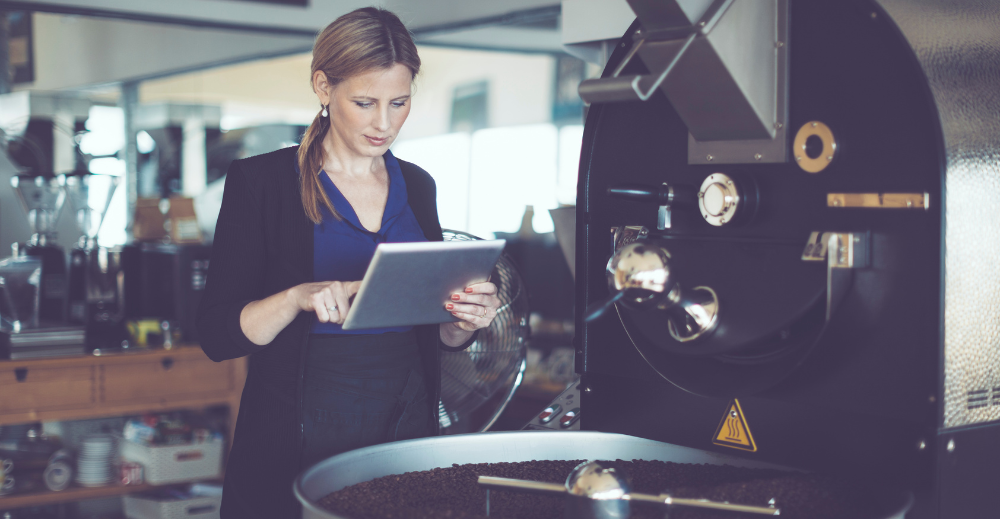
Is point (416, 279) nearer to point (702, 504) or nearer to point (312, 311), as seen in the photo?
point (312, 311)

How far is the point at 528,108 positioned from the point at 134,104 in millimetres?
2097

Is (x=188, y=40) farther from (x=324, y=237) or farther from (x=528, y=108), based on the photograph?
(x=324, y=237)

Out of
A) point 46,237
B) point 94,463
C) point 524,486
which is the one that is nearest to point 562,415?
point 524,486

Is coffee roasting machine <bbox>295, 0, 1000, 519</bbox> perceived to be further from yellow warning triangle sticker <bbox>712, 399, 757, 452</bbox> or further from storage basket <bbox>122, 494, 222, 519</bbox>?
storage basket <bbox>122, 494, 222, 519</bbox>

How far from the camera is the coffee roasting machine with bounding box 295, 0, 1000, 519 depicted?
854 millimetres

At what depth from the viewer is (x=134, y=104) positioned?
410 cm

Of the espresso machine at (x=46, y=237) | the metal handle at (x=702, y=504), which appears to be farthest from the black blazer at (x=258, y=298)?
the espresso machine at (x=46, y=237)

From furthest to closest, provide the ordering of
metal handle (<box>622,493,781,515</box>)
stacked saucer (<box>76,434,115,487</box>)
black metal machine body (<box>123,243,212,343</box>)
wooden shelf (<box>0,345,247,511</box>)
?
black metal machine body (<box>123,243,212,343</box>) < stacked saucer (<box>76,434,115,487</box>) < wooden shelf (<box>0,345,247,511</box>) < metal handle (<box>622,493,781,515</box>)

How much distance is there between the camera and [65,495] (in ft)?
9.89

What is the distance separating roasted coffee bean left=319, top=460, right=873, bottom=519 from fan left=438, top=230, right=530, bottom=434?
24.1 inches

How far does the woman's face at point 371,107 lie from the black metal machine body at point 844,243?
0.49 m

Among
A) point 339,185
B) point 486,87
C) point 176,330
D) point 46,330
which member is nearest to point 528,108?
point 486,87

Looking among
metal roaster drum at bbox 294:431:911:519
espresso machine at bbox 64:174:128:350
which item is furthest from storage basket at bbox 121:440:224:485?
metal roaster drum at bbox 294:431:911:519

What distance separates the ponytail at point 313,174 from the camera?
4.47 feet
